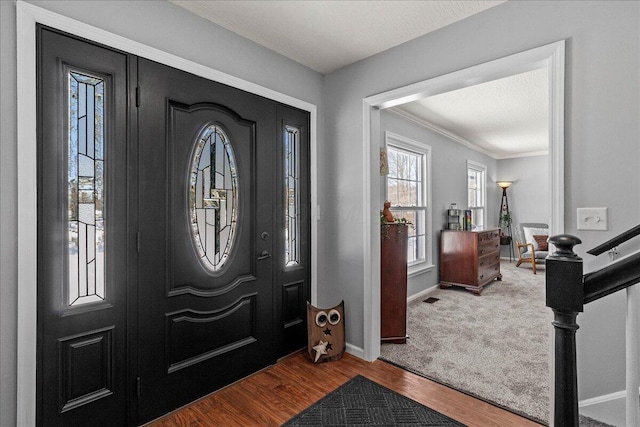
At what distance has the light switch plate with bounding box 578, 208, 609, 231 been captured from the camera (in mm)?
1615

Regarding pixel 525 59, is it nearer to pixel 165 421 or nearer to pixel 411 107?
pixel 411 107

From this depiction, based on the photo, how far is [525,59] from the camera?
1872 mm

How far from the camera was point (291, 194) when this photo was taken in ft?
8.88

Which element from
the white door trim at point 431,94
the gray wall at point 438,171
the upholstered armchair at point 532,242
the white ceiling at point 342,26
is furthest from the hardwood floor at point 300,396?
the upholstered armchair at point 532,242

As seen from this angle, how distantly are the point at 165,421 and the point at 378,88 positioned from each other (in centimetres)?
274

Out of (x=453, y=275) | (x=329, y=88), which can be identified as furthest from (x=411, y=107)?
(x=453, y=275)

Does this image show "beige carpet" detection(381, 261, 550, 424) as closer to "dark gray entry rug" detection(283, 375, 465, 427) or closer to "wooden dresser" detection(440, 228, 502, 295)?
"wooden dresser" detection(440, 228, 502, 295)

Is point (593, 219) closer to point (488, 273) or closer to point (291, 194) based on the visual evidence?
point (291, 194)

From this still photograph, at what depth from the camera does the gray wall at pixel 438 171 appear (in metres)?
4.19

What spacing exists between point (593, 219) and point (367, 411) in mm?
1686

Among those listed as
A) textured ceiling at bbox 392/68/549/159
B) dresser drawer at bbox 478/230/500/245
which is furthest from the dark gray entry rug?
dresser drawer at bbox 478/230/500/245

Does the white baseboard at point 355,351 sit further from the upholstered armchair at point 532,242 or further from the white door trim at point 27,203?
the upholstered armchair at point 532,242

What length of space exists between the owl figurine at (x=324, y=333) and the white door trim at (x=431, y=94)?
227 mm

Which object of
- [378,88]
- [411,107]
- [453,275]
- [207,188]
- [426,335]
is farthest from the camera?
[453,275]
